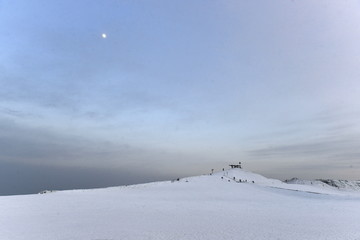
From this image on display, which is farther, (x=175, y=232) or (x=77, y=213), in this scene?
(x=77, y=213)

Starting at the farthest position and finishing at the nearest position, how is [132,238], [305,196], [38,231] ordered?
1. [305,196]
2. [38,231]
3. [132,238]

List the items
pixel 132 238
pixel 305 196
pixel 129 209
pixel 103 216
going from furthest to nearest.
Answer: pixel 305 196 → pixel 129 209 → pixel 103 216 → pixel 132 238

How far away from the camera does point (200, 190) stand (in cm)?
3853

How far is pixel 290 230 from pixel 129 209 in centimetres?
1226

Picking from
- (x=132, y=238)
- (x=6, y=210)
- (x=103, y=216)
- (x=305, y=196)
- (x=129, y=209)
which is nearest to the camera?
(x=132, y=238)

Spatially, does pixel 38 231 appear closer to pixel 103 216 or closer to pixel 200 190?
pixel 103 216

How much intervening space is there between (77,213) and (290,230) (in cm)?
1411

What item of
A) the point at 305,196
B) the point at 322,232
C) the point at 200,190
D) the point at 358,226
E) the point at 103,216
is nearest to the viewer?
the point at 322,232

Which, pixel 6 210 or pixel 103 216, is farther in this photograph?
pixel 6 210

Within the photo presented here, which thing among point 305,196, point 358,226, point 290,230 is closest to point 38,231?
point 290,230

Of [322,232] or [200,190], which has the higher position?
[200,190]

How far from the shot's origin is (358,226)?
16.8 meters

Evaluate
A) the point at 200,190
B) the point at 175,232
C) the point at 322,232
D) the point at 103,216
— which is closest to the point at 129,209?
the point at 103,216

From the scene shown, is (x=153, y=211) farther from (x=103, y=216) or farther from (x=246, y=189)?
(x=246, y=189)
